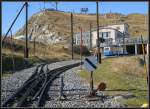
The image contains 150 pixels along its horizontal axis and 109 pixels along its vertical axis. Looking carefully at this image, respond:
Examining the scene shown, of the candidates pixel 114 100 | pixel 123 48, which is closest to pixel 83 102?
pixel 114 100

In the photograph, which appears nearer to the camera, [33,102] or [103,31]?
[33,102]

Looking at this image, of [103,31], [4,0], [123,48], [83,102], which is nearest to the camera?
[4,0]

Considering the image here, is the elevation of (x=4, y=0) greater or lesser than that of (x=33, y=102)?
greater

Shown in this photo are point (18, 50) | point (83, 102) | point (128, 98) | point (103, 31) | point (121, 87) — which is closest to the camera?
point (83, 102)

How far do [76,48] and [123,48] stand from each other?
47.4ft

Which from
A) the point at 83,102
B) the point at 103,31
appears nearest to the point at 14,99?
the point at 83,102

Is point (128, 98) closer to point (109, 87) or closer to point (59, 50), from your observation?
point (109, 87)

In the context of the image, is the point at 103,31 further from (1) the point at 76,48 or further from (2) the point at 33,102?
(2) the point at 33,102

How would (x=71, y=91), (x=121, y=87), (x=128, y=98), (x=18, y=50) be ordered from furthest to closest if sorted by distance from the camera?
1. (x=18, y=50)
2. (x=121, y=87)
3. (x=71, y=91)
4. (x=128, y=98)

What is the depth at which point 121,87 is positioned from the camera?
87.9ft

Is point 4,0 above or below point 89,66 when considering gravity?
above

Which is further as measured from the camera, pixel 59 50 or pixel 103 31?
pixel 103 31

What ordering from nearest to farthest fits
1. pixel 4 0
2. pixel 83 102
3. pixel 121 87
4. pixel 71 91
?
pixel 4 0 → pixel 83 102 → pixel 71 91 → pixel 121 87

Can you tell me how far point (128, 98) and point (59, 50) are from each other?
4230 inches
